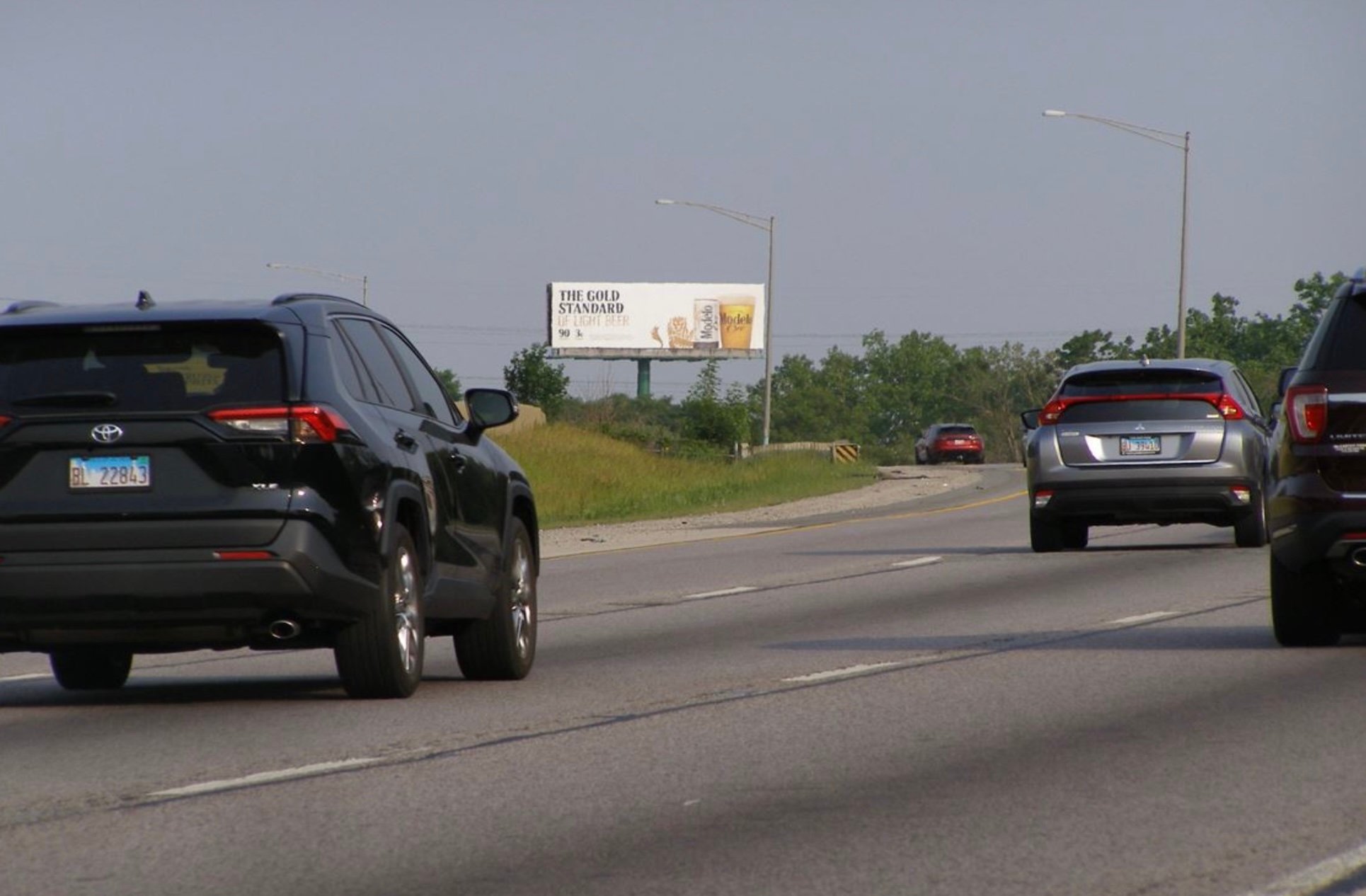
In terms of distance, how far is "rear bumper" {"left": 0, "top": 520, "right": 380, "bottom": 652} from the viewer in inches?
376

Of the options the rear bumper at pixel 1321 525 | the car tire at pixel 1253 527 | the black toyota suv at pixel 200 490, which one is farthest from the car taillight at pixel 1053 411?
the black toyota suv at pixel 200 490

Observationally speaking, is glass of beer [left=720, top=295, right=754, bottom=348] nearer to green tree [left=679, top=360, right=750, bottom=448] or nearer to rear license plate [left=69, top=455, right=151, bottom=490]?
green tree [left=679, top=360, right=750, bottom=448]

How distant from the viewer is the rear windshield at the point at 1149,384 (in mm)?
21312

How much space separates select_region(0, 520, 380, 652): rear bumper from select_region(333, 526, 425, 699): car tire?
1.03 feet

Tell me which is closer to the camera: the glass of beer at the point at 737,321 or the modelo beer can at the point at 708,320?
the modelo beer can at the point at 708,320

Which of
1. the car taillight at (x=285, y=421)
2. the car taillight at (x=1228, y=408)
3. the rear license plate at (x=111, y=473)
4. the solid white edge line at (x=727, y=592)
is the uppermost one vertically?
the car taillight at (x=285, y=421)

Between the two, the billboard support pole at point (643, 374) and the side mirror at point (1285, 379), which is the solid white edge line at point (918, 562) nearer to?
the side mirror at point (1285, 379)

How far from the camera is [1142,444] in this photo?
21.2 meters

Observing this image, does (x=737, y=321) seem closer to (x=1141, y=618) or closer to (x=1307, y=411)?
(x=1141, y=618)

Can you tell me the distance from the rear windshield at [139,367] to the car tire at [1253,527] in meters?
13.4

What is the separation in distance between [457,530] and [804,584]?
8248mm

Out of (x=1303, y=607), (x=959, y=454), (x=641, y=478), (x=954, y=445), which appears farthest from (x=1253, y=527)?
(x=954, y=445)

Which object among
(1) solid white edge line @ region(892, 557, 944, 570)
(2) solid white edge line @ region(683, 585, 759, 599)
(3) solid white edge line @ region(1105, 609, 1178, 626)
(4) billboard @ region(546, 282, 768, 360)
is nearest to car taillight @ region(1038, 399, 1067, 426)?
(1) solid white edge line @ region(892, 557, 944, 570)

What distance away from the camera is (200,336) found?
9.90 metres
